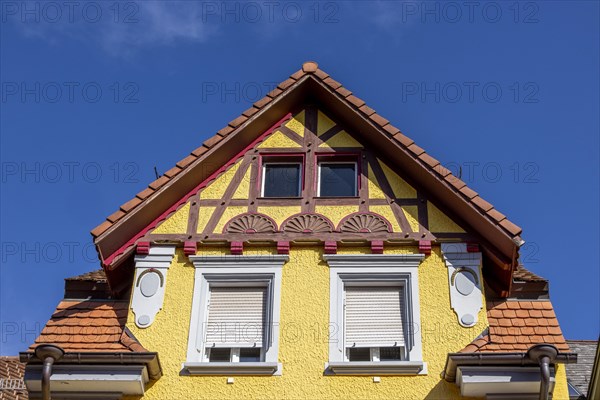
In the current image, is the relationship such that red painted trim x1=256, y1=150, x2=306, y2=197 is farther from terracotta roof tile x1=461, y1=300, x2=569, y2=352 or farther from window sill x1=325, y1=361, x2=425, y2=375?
terracotta roof tile x1=461, y1=300, x2=569, y2=352

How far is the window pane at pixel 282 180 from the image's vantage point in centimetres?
1481

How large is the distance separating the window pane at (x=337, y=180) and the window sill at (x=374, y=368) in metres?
2.93

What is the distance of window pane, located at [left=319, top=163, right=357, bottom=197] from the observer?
48.5ft

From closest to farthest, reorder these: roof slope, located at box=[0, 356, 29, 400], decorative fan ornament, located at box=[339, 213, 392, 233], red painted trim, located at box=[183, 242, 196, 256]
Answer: red painted trim, located at box=[183, 242, 196, 256], decorative fan ornament, located at box=[339, 213, 392, 233], roof slope, located at box=[0, 356, 29, 400]

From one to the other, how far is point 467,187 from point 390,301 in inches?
75.8

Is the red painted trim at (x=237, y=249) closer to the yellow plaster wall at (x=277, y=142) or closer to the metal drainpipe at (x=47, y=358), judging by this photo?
the yellow plaster wall at (x=277, y=142)

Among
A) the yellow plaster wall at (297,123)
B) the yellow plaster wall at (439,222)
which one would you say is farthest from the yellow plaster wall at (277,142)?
the yellow plaster wall at (439,222)

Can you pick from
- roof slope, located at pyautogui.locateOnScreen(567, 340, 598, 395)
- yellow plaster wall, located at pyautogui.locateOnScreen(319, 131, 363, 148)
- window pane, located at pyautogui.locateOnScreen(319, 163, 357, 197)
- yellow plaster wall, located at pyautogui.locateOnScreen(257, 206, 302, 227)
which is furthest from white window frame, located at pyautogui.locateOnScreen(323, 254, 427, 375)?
roof slope, located at pyautogui.locateOnScreen(567, 340, 598, 395)

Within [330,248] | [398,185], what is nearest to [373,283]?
[330,248]

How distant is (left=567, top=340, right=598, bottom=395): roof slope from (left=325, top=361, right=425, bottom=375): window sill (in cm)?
435

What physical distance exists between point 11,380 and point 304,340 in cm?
712

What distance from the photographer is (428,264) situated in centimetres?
1379

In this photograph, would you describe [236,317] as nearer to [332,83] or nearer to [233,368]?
[233,368]

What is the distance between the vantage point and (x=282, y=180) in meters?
15.0
